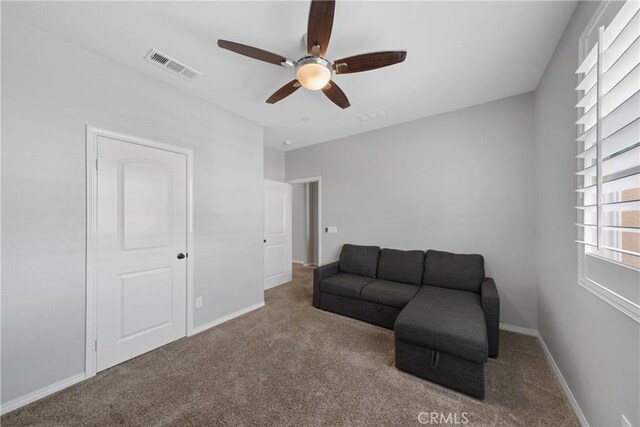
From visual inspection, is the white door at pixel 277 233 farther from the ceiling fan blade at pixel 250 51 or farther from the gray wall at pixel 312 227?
the ceiling fan blade at pixel 250 51

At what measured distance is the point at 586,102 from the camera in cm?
133

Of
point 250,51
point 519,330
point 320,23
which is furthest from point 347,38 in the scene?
point 519,330

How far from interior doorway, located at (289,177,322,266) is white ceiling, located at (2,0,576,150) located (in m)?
3.70

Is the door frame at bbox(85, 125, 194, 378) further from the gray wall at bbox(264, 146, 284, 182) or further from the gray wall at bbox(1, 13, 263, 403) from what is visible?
the gray wall at bbox(264, 146, 284, 182)

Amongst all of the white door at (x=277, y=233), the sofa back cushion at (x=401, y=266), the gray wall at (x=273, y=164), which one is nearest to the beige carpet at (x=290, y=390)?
the sofa back cushion at (x=401, y=266)

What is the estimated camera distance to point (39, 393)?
5.52ft

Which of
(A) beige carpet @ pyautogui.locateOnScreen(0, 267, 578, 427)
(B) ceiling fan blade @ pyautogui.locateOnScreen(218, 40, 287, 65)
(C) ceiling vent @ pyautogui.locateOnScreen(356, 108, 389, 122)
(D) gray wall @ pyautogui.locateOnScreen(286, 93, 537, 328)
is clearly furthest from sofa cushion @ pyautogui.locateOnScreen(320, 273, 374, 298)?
(B) ceiling fan blade @ pyautogui.locateOnScreen(218, 40, 287, 65)

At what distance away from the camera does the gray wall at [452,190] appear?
2648 millimetres

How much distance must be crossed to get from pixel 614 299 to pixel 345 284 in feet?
7.47

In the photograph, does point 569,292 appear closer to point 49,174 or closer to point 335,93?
point 335,93

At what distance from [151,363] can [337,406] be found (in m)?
1.74

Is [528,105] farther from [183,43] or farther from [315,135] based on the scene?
[183,43]

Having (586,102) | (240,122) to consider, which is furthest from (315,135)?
(586,102)

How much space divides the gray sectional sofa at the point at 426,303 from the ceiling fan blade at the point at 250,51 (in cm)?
229
